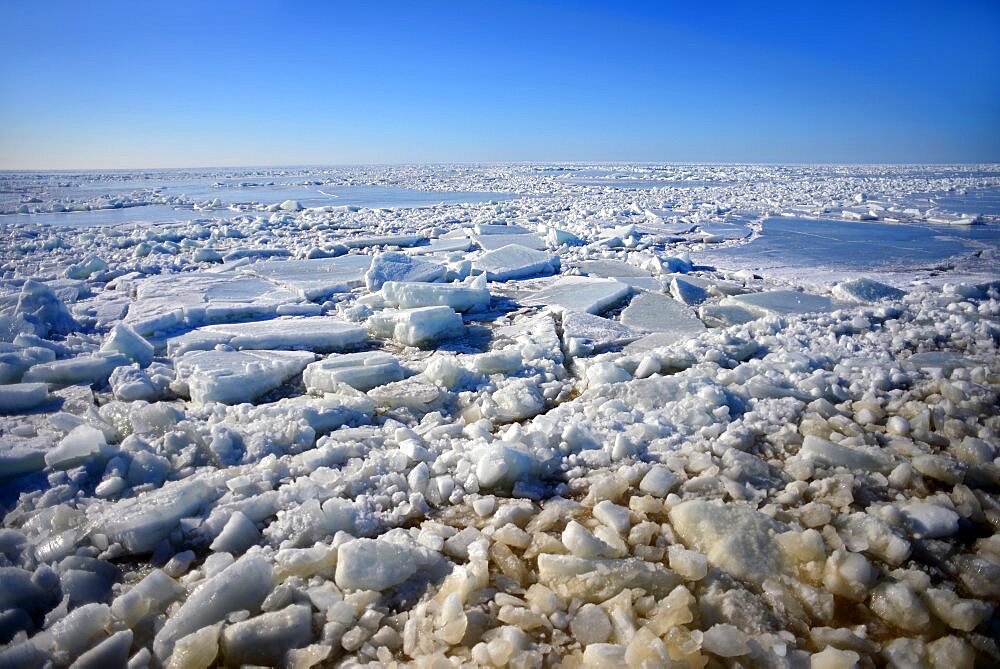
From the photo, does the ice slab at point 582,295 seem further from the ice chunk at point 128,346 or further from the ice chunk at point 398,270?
the ice chunk at point 128,346

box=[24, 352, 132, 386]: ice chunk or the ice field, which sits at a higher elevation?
box=[24, 352, 132, 386]: ice chunk

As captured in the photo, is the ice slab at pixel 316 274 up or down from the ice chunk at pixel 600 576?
up

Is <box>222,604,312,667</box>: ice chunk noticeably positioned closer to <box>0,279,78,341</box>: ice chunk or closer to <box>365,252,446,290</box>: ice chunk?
<box>0,279,78,341</box>: ice chunk

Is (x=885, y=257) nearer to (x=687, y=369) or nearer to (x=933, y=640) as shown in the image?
(x=687, y=369)

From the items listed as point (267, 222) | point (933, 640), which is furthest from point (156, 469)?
point (267, 222)

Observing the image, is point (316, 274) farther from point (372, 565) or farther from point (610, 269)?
point (372, 565)

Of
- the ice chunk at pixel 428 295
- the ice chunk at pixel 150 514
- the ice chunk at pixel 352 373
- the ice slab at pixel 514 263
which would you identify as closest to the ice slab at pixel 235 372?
the ice chunk at pixel 352 373

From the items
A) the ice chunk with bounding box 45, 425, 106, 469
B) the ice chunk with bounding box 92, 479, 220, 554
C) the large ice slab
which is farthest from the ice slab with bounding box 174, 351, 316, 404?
the large ice slab
